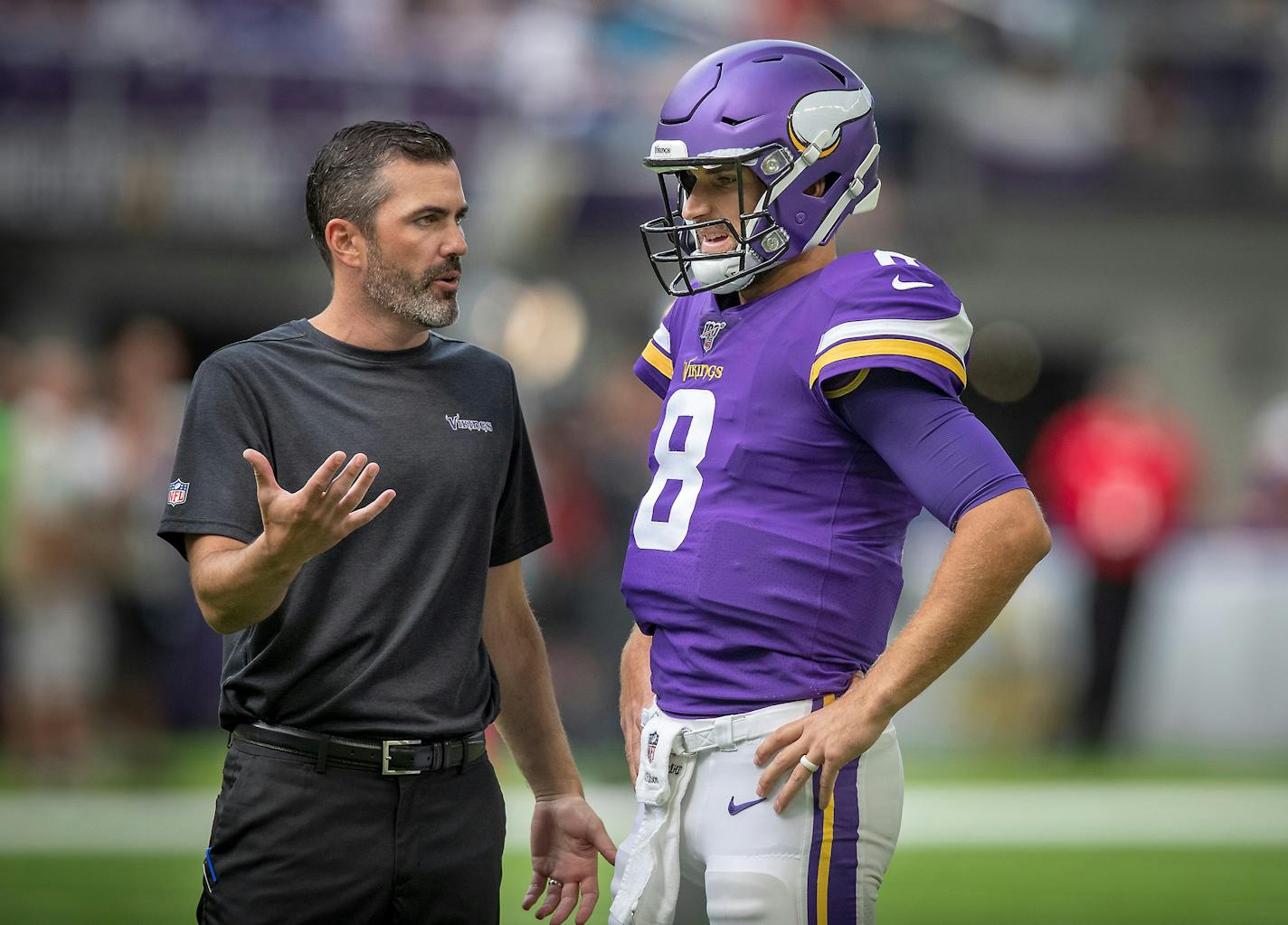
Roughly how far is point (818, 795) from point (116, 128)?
43.2 ft

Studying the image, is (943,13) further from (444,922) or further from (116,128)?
(444,922)

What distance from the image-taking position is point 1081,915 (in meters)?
6.23

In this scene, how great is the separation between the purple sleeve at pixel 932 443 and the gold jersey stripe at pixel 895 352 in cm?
5

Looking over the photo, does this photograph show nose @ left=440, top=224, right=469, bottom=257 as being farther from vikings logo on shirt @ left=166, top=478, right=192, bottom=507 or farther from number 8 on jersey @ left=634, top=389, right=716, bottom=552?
vikings logo on shirt @ left=166, top=478, right=192, bottom=507

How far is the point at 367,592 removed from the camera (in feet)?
10.5

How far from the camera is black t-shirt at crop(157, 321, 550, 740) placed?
314cm

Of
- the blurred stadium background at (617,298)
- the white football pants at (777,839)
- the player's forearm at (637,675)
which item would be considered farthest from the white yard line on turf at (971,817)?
the white football pants at (777,839)

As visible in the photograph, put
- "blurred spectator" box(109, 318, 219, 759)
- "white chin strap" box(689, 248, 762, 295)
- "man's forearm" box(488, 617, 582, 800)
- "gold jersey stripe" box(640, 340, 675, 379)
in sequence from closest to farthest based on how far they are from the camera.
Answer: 1. "white chin strap" box(689, 248, 762, 295)
2. "gold jersey stripe" box(640, 340, 675, 379)
3. "man's forearm" box(488, 617, 582, 800)
4. "blurred spectator" box(109, 318, 219, 759)

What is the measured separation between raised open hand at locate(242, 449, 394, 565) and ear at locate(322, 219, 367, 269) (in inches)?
23.8

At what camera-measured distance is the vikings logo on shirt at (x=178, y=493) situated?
121 inches


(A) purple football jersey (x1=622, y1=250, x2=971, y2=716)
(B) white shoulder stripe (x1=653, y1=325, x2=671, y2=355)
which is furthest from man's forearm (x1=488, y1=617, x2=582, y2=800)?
(B) white shoulder stripe (x1=653, y1=325, x2=671, y2=355)

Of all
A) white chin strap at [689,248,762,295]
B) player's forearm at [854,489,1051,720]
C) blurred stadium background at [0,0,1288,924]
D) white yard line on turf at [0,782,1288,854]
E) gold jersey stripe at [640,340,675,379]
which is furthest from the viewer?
blurred stadium background at [0,0,1288,924]

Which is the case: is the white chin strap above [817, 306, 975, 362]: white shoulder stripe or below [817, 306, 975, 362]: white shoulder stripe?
above

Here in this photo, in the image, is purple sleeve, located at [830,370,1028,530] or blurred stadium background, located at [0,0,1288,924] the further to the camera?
blurred stadium background, located at [0,0,1288,924]
